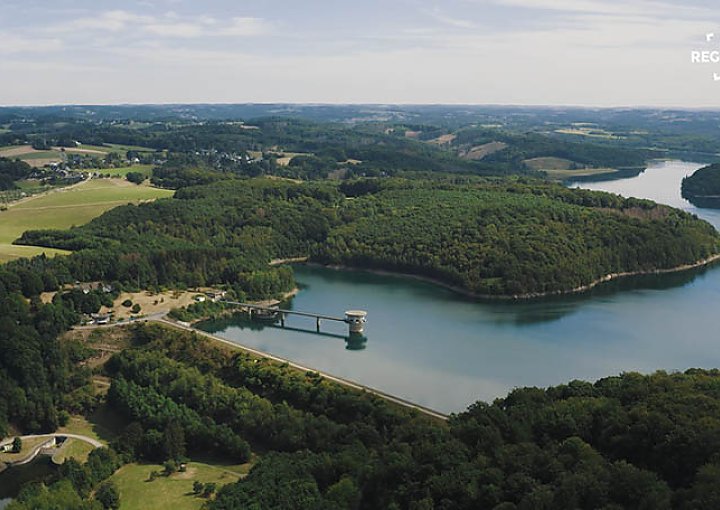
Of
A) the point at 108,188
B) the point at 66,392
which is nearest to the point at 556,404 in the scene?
the point at 66,392

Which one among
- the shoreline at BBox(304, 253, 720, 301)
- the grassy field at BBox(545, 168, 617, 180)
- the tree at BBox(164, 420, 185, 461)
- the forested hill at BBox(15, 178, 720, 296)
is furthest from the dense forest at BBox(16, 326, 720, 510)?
the grassy field at BBox(545, 168, 617, 180)

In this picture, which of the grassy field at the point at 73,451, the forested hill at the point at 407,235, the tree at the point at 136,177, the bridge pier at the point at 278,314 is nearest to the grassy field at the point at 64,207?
the tree at the point at 136,177

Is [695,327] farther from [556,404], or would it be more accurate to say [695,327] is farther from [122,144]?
[122,144]

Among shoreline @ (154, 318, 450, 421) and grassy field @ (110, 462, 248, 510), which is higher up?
shoreline @ (154, 318, 450, 421)

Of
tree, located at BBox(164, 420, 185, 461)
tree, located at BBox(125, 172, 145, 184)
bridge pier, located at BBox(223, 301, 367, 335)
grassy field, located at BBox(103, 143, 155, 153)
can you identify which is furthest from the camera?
grassy field, located at BBox(103, 143, 155, 153)

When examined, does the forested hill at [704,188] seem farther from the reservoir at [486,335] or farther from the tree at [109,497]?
the tree at [109,497]

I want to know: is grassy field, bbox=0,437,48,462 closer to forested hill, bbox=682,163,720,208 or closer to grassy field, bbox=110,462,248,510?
grassy field, bbox=110,462,248,510
